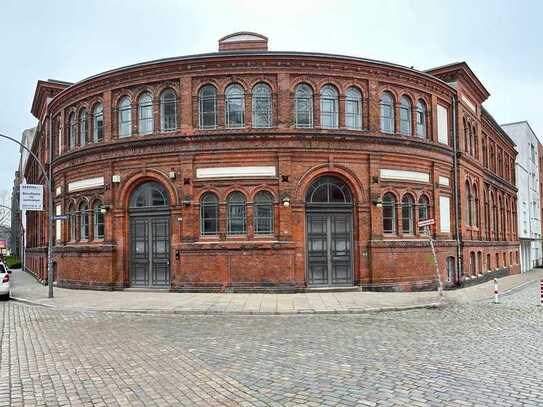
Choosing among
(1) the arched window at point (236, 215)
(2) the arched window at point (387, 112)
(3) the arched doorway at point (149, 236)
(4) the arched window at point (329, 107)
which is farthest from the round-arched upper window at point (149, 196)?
(2) the arched window at point (387, 112)

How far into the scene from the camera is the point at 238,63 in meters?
20.1

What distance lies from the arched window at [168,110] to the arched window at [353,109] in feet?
24.0

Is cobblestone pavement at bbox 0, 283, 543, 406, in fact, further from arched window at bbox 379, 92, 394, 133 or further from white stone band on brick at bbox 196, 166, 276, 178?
arched window at bbox 379, 92, 394, 133

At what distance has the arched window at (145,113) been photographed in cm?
2112

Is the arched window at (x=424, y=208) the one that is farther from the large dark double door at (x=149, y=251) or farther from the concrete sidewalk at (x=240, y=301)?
the large dark double door at (x=149, y=251)

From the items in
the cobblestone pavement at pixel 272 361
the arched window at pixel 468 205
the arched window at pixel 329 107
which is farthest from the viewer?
the arched window at pixel 468 205

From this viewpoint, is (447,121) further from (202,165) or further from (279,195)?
(202,165)

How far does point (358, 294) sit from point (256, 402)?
43.8ft

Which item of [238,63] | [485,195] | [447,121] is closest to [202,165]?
[238,63]

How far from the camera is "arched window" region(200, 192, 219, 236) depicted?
789 inches

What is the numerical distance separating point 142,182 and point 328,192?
803 cm

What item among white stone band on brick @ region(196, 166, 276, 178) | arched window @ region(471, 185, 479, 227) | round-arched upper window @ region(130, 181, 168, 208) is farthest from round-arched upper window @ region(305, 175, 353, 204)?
arched window @ region(471, 185, 479, 227)

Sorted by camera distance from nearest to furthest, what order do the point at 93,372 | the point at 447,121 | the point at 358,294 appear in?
the point at 93,372 < the point at 358,294 < the point at 447,121

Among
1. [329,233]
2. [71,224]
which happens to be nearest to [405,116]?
[329,233]
